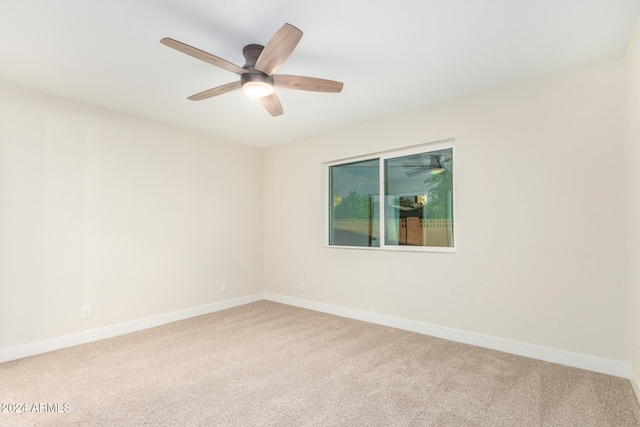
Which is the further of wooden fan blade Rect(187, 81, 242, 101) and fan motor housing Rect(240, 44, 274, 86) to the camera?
wooden fan blade Rect(187, 81, 242, 101)

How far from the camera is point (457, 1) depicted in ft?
6.13

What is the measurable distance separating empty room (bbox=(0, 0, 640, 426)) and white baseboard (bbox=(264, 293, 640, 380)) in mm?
14

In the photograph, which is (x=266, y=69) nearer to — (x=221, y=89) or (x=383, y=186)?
(x=221, y=89)

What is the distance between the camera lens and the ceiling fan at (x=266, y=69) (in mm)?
1842

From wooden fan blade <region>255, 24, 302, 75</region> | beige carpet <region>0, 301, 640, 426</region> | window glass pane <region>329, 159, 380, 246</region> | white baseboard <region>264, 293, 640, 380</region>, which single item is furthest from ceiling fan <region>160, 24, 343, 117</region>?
white baseboard <region>264, 293, 640, 380</region>

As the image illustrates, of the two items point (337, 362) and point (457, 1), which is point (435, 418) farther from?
point (457, 1)

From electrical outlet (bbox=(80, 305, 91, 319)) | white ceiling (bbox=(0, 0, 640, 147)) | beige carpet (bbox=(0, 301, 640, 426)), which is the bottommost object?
beige carpet (bbox=(0, 301, 640, 426))

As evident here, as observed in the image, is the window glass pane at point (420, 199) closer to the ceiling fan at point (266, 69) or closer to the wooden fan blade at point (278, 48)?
the ceiling fan at point (266, 69)

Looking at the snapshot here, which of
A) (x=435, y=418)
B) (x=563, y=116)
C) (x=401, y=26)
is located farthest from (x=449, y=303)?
(x=401, y=26)

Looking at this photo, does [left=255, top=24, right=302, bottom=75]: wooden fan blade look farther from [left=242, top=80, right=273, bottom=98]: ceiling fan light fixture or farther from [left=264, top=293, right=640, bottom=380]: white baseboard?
[left=264, top=293, right=640, bottom=380]: white baseboard

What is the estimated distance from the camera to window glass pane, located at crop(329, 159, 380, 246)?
4.03 metres

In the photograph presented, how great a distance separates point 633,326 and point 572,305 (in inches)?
14.6

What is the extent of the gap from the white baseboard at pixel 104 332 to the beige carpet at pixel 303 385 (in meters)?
0.11

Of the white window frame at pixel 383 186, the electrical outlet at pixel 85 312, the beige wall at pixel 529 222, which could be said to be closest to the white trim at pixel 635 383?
the beige wall at pixel 529 222
